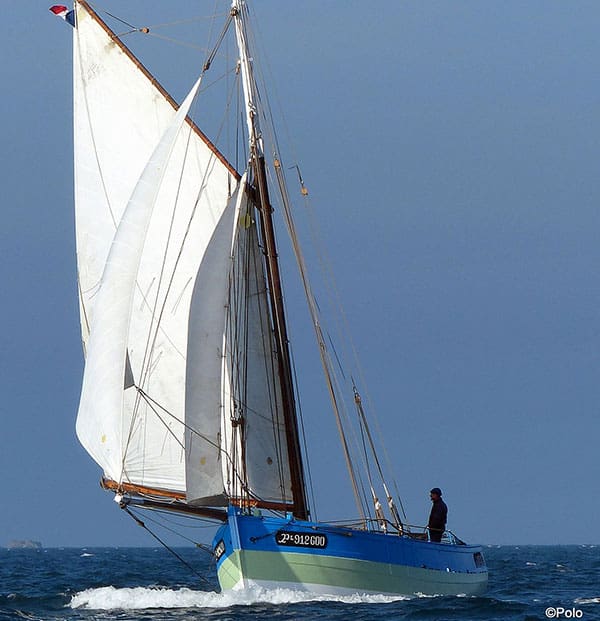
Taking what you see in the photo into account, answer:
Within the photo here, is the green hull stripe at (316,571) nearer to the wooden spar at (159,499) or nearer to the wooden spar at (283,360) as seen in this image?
the wooden spar at (159,499)

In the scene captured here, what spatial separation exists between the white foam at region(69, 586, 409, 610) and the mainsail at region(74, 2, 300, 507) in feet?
8.25

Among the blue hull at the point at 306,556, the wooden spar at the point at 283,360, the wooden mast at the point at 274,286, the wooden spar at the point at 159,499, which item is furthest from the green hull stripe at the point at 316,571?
the wooden mast at the point at 274,286

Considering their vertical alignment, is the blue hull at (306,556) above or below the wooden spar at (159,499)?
below

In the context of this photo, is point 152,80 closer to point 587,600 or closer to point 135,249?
point 135,249

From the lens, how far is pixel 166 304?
34906 mm

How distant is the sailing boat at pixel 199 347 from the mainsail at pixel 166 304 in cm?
4

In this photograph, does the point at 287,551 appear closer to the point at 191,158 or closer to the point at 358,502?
the point at 358,502

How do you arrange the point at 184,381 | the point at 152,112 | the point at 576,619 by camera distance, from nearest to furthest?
1. the point at 576,619
2. the point at 184,381
3. the point at 152,112

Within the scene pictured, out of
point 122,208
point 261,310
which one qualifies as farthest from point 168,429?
point 122,208

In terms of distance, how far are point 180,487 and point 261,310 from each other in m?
4.99

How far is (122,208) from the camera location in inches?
1453

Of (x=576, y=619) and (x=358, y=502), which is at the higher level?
(x=358, y=502)

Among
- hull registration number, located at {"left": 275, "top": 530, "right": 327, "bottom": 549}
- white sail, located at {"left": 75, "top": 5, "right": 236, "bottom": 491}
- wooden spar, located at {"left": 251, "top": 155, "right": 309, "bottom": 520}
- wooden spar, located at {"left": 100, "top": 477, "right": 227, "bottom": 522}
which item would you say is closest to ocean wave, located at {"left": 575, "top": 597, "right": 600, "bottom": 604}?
wooden spar, located at {"left": 251, "top": 155, "right": 309, "bottom": 520}

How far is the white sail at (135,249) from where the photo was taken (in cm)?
3069
